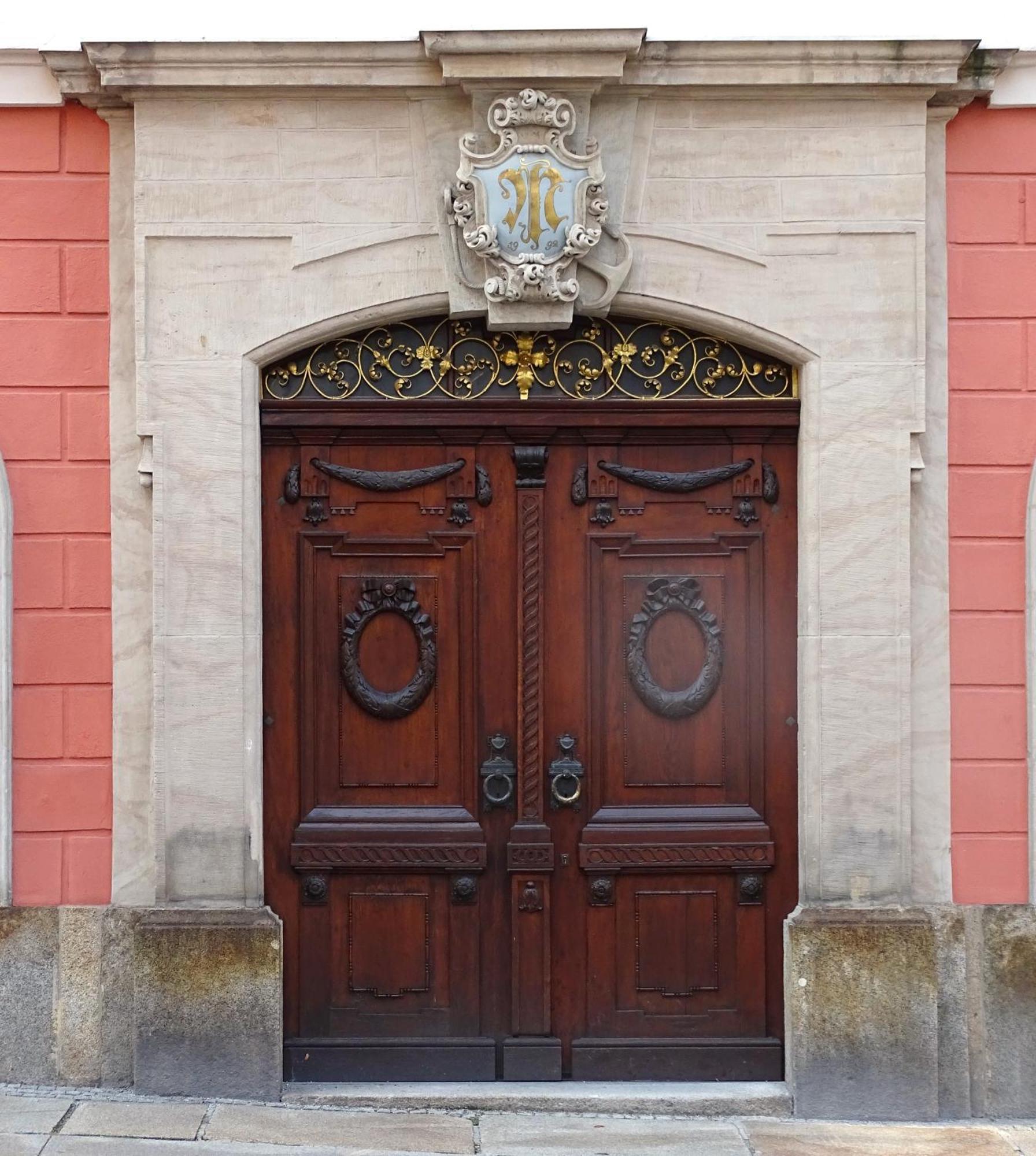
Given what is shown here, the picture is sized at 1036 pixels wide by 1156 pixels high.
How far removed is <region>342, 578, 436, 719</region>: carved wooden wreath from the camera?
251 inches

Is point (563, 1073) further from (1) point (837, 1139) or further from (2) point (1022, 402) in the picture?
(2) point (1022, 402)

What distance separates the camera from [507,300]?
20.1 ft

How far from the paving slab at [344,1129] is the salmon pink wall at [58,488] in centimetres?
108

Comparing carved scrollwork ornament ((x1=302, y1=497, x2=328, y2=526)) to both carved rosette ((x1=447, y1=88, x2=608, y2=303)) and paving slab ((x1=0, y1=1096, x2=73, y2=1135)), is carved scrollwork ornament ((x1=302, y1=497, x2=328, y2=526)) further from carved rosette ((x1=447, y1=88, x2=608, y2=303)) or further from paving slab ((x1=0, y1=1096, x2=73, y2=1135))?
paving slab ((x1=0, y1=1096, x2=73, y2=1135))

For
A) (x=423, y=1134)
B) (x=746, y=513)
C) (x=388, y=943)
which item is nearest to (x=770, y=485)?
(x=746, y=513)

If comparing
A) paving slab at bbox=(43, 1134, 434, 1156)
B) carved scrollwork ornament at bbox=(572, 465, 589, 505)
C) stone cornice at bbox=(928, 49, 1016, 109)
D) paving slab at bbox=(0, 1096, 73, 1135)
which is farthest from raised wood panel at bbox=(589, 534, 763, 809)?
paving slab at bbox=(0, 1096, 73, 1135)

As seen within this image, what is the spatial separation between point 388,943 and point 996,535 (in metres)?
3.09

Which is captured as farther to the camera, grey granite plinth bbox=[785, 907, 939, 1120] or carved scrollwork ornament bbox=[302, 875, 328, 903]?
carved scrollwork ornament bbox=[302, 875, 328, 903]

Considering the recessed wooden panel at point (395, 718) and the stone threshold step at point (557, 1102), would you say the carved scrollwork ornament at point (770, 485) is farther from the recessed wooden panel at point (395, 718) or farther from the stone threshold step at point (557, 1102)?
the stone threshold step at point (557, 1102)

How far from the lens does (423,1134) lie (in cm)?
584

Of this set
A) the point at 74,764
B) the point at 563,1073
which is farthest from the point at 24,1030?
the point at 563,1073

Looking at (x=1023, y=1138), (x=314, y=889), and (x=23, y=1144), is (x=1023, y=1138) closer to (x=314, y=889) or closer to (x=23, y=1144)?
(x=314, y=889)

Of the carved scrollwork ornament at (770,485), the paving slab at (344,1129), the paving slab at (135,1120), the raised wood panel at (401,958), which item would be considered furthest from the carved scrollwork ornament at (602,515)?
the paving slab at (135,1120)

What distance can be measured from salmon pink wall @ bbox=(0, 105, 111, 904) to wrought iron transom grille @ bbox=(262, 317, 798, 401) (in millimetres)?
Answer: 828
